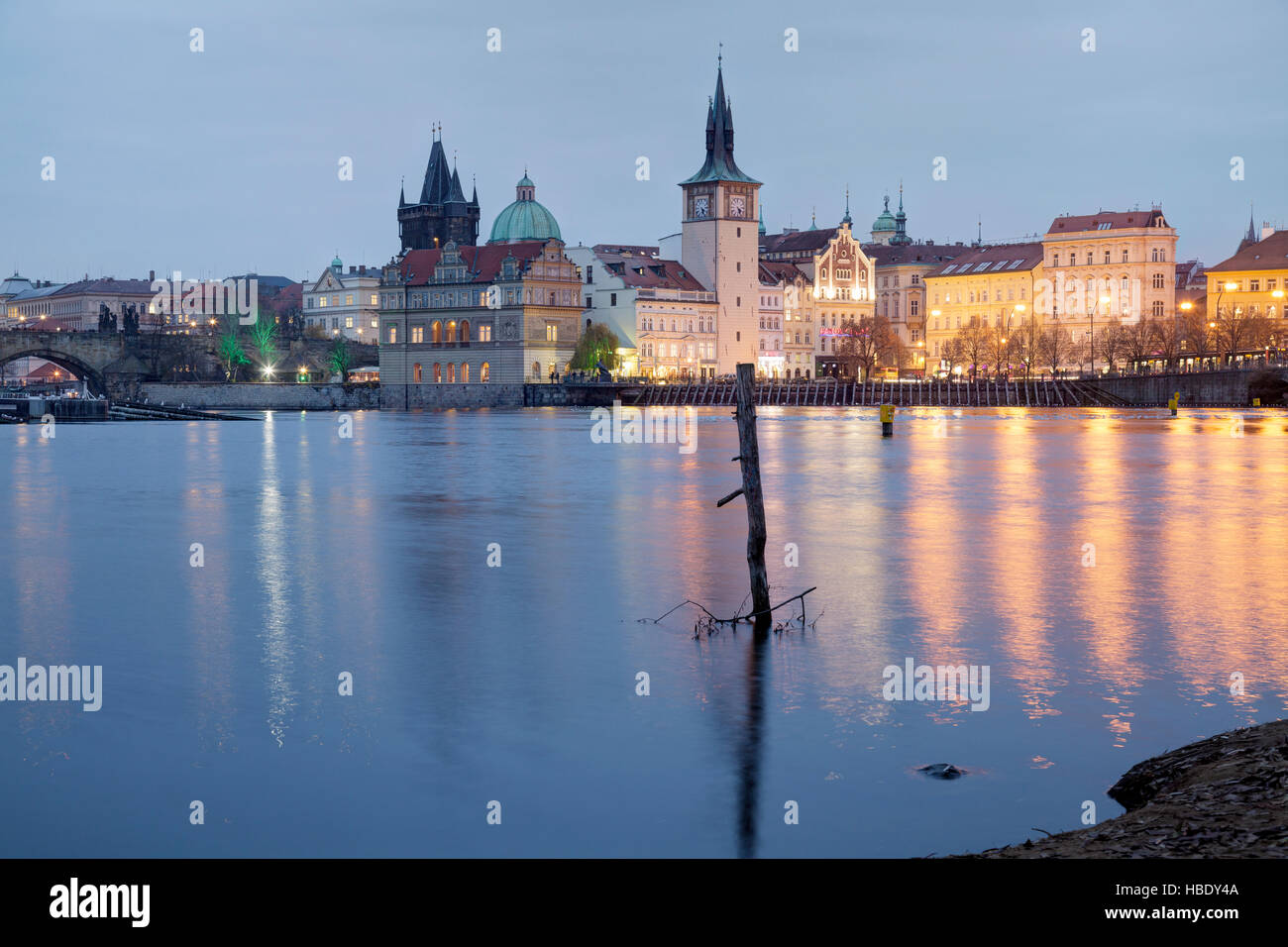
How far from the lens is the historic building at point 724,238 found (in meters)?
140

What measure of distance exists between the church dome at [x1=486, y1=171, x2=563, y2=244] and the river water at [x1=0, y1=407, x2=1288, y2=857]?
386 feet

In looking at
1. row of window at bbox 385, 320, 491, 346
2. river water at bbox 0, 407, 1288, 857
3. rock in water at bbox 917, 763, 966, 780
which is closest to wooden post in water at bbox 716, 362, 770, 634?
river water at bbox 0, 407, 1288, 857

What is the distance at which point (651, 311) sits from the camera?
→ 454 feet

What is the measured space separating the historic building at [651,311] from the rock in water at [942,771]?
124492mm

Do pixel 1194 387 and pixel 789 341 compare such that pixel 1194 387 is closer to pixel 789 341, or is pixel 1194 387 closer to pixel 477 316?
pixel 789 341

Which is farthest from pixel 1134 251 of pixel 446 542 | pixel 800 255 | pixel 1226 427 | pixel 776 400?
pixel 446 542

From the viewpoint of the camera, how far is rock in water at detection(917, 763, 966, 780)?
37.2 ft

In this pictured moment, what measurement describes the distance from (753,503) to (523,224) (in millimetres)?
135436

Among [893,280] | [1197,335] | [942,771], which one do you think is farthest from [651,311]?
[942,771]

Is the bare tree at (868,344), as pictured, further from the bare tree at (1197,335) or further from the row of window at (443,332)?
the row of window at (443,332)

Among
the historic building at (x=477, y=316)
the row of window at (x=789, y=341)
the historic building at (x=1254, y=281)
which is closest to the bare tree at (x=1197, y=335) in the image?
the historic building at (x=1254, y=281)
